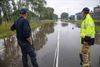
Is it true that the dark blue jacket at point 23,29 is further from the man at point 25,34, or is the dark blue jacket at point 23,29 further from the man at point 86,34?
the man at point 86,34

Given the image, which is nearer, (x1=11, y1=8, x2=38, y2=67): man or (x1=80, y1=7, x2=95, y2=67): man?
(x1=11, y1=8, x2=38, y2=67): man

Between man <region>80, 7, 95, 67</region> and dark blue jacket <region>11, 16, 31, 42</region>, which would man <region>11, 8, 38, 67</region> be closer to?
dark blue jacket <region>11, 16, 31, 42</region>

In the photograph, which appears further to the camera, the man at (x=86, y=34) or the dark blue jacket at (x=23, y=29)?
the man at (x=86, y=34)

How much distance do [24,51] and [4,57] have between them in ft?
12.2

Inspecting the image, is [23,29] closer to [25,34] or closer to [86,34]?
[25,34]

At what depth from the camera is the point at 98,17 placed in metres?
56.6

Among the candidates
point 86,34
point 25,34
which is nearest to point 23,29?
point 25,34

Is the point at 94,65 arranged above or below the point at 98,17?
above

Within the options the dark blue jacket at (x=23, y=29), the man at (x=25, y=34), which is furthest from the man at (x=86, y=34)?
the dark blue jacket at (x=23, y=29)

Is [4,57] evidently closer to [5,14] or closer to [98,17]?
[5,14]

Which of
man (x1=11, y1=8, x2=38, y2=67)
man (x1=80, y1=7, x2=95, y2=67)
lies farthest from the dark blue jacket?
man (x1=80, y1=7, x2=95, y2=67)

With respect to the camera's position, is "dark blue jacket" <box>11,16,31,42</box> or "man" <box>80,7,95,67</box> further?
"man" <box>80,7,95,67</box>

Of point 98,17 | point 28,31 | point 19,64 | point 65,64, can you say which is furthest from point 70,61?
point 98,17

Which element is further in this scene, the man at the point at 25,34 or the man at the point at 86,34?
the man at the point at 86,34
